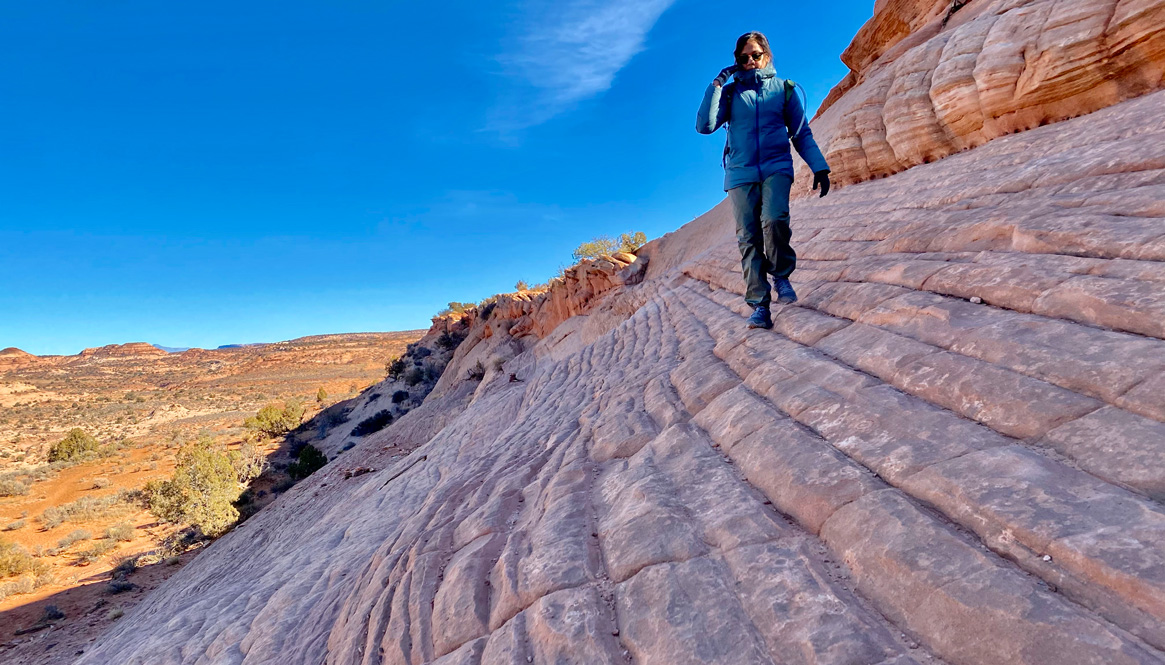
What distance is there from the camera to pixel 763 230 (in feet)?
13.3

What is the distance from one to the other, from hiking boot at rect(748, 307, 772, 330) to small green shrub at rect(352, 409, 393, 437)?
21.8 m

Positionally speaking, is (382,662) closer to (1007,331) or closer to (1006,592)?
(1006,592)

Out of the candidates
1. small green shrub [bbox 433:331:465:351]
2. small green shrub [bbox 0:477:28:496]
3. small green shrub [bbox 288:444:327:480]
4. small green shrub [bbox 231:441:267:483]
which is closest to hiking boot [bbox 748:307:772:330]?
small green shrub [bbox 231:441:267:483]

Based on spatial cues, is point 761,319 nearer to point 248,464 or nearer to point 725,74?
point 725,74

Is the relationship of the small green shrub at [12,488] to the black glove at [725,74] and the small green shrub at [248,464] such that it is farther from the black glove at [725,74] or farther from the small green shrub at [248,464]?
the black glove at [725,74]

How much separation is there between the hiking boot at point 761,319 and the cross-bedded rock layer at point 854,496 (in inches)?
4.4

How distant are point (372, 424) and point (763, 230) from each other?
898 inches

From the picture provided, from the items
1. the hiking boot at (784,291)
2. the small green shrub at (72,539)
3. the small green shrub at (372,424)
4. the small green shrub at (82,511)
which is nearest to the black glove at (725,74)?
the hiking boot at (784,291)

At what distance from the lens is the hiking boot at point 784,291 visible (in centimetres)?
440

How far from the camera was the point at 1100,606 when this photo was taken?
1.16 m

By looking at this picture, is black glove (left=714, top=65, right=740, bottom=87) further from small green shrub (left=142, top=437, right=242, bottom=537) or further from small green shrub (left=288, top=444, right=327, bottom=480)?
small green shrub (left=288, top=444, right=327, bottom=480)

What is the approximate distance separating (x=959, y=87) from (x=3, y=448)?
41.6 meters

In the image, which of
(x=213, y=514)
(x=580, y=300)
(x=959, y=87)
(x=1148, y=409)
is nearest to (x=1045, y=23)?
(x=959, y=87)

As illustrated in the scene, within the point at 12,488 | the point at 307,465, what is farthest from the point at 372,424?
the point at 12,488
